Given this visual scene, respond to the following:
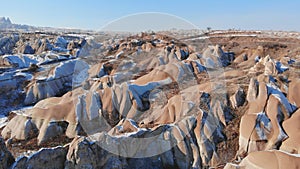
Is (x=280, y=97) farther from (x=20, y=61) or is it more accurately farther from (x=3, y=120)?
(x=20, y=61)

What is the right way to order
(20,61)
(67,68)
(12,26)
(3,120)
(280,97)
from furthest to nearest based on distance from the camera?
1. (12,26)
2. (20,61)
3. (67,68)
4. (3,120)
5. (280,97)

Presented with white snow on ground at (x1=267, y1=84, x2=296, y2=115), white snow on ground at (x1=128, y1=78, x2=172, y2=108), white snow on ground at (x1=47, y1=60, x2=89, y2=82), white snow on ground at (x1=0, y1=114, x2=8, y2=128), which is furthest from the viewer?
white snow on ground at (x1=47, y1=60, x2=89, y2=82)

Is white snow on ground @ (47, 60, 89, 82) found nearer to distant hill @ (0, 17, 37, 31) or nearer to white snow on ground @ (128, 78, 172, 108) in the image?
white snow on ground @ (128, 78, 172, 108)

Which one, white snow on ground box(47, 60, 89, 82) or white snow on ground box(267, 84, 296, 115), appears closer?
white snow on ground box(267, 84, 296, 115)

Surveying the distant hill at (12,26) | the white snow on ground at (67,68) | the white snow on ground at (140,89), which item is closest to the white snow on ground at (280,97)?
the white snow on ground at (140,89)

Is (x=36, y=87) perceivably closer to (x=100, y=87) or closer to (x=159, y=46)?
(x=100, y=87)

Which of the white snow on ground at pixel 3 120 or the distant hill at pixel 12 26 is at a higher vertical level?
the distant hill at pixel 12 26

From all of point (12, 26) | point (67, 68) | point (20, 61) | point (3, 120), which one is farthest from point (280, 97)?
point (12, 26)

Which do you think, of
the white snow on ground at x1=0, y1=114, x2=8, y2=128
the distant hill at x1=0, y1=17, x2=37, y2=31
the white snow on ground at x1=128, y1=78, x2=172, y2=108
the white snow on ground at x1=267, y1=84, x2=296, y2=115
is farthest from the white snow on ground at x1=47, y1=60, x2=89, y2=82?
the distant hill at x1=0, y1=17, x2=37, y2=31

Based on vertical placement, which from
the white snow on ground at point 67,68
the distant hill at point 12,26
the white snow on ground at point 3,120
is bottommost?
the white snow on ground at point 3,120

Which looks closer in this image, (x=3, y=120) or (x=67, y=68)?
(x=3, y=120)

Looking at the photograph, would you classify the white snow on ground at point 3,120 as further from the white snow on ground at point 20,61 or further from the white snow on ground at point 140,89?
the white snow on ground at point 20,61

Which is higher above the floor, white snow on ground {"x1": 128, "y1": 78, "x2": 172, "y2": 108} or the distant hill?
the distant hill

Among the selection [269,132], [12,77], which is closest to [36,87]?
[12,77]
